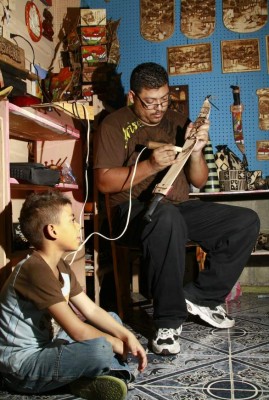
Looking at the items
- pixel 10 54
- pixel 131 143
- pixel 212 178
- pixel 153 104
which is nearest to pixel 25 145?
pixel 10 54

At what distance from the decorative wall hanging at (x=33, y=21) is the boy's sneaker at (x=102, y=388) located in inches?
92.7

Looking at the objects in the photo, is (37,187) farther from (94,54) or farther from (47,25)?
(47,25)

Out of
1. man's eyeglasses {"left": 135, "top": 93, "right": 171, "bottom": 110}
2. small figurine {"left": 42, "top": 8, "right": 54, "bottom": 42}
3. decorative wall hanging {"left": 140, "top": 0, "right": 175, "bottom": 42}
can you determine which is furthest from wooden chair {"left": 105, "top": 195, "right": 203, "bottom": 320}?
decorative wall hanging {"left": 140, "top": 0, "right": 175, "bottom": 42}

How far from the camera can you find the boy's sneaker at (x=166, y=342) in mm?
1696

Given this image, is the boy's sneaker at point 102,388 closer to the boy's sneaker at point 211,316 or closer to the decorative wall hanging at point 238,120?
the boy's sneaker at point 211,316

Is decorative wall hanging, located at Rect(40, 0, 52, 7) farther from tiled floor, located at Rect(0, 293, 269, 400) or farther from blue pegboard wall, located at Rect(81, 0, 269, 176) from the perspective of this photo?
tiled floor, located at Rect(0, 293, 269, 400)

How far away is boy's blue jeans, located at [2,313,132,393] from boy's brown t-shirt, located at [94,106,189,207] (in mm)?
1023

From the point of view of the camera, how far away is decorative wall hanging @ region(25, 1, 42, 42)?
2.81 meters

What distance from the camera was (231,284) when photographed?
2.13 metres

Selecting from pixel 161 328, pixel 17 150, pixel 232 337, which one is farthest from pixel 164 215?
pixel 17 150

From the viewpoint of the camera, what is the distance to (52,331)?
147cm

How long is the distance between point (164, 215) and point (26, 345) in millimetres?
805

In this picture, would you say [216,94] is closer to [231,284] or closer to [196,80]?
[196,80]

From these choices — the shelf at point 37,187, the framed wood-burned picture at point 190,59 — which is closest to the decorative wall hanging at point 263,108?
the framed wood-burned picture at point 190,59
